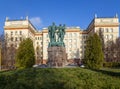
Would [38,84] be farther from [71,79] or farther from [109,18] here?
[109,18]

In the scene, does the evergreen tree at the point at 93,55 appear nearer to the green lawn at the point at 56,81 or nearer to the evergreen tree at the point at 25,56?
the evergreen tree at the point at 25,56

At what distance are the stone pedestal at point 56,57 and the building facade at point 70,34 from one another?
4719 cm

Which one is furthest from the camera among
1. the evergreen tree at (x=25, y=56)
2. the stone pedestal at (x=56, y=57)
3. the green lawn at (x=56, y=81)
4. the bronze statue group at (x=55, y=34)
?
→ the evergreen tree at (x=25, y=56)

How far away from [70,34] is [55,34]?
62.2 meters

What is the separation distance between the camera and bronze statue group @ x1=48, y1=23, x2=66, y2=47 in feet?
123

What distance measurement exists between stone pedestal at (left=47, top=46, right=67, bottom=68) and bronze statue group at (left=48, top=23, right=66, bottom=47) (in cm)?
110

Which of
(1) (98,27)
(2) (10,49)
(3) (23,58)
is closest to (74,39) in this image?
(1) (98,27)

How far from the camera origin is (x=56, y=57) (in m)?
35.8

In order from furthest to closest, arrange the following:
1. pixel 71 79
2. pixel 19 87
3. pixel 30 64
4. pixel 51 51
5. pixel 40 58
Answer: pixel 40 58 < pixel 30 64 < pixel 51 51 < pixel 71 79 < pixel 19 87

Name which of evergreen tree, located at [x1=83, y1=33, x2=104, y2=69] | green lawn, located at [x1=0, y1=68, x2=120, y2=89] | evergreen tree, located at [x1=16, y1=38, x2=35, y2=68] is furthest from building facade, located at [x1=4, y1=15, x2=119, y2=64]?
green lawn, located at [x1=0, y1=68, x2=120, y2=89]

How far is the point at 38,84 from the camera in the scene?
44.2 feet

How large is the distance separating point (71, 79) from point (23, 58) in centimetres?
2956

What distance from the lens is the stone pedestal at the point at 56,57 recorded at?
35688 mm

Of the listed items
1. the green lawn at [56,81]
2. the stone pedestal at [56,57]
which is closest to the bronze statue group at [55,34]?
the stone pedestal at [56,57]
